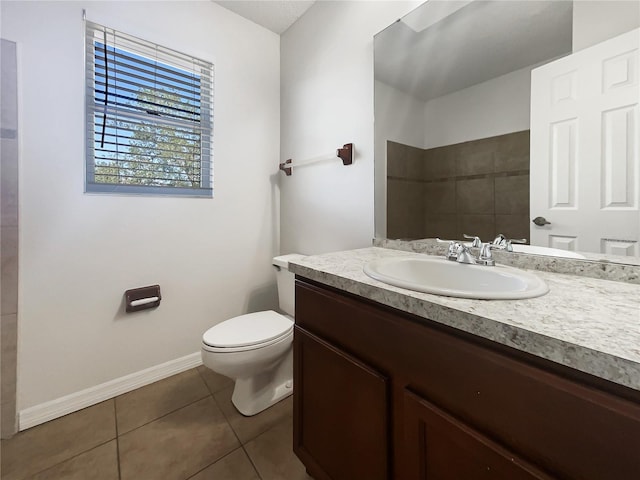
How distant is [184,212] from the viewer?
1.72 metres

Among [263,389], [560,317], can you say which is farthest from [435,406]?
[263,389]

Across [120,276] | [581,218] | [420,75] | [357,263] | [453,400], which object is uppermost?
[420,75]

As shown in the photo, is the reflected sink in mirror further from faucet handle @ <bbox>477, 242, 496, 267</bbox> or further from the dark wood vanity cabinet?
the dark wood vanity cabinet

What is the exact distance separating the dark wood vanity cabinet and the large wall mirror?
25.5 inches

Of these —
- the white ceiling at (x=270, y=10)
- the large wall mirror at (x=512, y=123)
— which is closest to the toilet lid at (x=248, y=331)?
the large wall mirror at (x=512, y=123)

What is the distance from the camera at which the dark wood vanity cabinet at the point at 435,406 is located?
0.43 meters

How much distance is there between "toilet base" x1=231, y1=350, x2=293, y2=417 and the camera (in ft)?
4.62

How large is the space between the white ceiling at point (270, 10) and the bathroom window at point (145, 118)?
43cm

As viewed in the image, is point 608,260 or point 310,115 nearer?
point 608,260

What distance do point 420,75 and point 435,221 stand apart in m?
0.70

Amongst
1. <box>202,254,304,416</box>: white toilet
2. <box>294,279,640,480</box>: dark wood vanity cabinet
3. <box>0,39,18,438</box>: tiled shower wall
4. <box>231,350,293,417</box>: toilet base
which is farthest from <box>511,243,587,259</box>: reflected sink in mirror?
<box>0,39,18,438</box>: tiled shower wall

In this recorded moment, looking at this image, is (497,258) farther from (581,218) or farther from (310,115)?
(310,115)

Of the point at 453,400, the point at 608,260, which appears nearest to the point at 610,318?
the point at 453,400

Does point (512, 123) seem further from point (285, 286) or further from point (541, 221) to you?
point (285, 286)
